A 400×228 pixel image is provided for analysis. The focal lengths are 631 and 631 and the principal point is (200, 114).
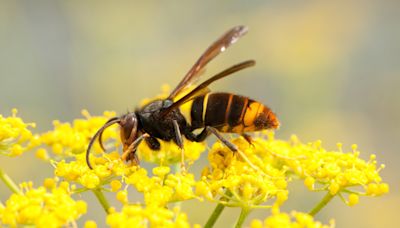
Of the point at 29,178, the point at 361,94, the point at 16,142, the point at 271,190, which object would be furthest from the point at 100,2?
the point at 271,190

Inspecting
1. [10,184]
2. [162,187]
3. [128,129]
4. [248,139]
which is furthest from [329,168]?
[10,184]

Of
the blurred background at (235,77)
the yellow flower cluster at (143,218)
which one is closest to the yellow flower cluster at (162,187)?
the yellow flower cluster at (143,218)

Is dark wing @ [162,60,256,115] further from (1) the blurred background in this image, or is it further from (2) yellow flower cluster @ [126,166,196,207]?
(1) the blurred background

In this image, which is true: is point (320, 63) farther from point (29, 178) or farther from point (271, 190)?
point (271, 190)

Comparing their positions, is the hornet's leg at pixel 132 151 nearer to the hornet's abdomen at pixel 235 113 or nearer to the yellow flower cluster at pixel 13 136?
the hornet's abdomen at pixel 235 113

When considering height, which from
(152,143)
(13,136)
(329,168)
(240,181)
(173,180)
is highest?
(13,136)

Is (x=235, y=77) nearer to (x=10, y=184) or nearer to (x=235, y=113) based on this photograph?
(x=235, y=113)

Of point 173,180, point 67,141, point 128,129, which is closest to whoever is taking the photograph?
point 173,180
